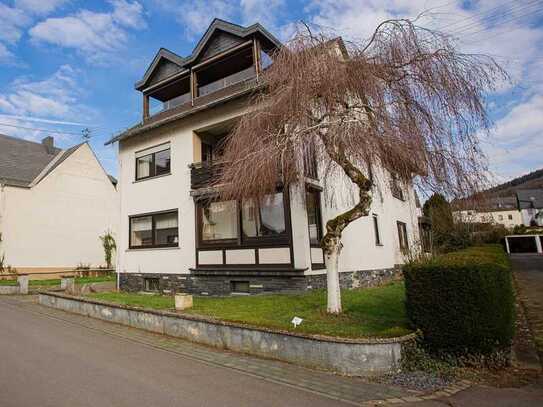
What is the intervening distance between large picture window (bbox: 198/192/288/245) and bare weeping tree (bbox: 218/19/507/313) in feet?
10.1

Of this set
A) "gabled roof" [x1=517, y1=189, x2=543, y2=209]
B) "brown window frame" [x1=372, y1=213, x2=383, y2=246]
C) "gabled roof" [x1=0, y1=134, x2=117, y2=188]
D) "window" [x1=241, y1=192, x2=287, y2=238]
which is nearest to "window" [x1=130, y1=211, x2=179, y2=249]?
"window" [x1=241, y1=192, x2=287, y2=238]

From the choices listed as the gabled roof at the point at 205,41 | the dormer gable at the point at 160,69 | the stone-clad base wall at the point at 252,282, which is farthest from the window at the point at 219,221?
the dormer gable at the point at 160,69

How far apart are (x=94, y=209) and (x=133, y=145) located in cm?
1279

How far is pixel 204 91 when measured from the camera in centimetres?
1578

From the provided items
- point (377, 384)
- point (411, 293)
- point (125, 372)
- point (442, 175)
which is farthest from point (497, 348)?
point (125, 372)

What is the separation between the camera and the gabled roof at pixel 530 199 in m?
65.8

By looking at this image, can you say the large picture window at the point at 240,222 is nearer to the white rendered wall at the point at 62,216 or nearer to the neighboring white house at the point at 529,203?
the white rendered wall at the point at 62,216

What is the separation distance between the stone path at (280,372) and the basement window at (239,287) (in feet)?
12.8

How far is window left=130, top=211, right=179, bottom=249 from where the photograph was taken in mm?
14742

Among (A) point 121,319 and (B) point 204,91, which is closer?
(A) point 121,319

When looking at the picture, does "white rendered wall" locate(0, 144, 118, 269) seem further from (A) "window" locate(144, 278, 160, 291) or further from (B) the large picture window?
(B) the large picture window

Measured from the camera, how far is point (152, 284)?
15.1 meters

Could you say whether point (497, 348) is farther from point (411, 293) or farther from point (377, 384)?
point (377, 384)

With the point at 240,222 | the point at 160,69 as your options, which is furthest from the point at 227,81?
the point at 240,222
